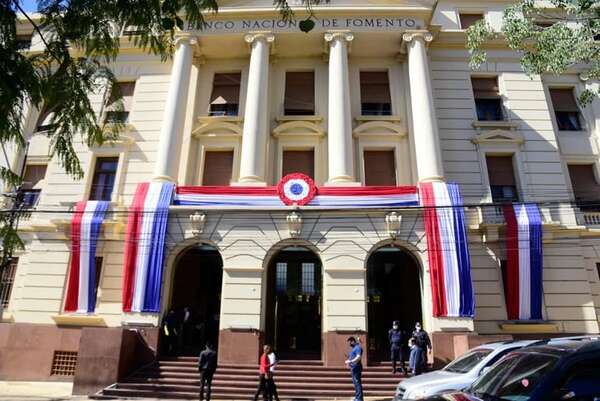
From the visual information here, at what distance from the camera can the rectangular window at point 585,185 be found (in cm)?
1816

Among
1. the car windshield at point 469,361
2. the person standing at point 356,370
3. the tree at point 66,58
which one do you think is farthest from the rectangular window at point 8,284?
the car windshield at point 469,361

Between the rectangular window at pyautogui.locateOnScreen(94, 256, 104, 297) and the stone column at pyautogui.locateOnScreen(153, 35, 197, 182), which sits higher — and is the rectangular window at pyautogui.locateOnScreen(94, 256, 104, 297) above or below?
below

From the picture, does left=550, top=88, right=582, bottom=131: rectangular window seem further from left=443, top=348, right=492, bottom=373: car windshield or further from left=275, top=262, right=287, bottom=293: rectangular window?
left=443, top=348, right=492, bottom=373: car windshield

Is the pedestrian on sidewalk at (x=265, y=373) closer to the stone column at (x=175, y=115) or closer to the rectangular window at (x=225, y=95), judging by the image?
the stone column at (x=175, y=115)

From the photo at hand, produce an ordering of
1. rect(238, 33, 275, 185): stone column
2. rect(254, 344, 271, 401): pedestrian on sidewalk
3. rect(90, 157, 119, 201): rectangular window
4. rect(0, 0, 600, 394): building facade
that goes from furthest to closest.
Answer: rect(90, 157, 119, 201): rectangular window < rect(238, 33, 275, 185): stone column < rect(0, 0, 600, 394): building facade < rect(254, 344, 271, 401): pedestrian on sidewalk

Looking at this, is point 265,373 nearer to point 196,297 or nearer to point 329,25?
point 196,297

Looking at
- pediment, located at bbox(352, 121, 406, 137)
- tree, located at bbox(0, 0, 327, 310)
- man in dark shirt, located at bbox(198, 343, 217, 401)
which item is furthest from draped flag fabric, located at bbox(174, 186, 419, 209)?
tree, located at bbox(0, 0, 327, 310)

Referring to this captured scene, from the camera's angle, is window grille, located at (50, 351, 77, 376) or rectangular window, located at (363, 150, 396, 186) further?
rectangular window, located at (363, 150, 396, 186)

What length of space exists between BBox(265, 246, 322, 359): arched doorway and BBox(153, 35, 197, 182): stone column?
5.87 meters

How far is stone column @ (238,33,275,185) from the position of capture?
1717 centimetres

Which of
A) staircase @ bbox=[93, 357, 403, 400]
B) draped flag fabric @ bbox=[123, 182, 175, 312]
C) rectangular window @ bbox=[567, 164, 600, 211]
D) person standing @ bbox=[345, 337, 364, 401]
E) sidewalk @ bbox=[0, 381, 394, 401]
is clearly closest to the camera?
person standing @ bbox=[345, 337, 364, 401]

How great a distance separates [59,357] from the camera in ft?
51.2

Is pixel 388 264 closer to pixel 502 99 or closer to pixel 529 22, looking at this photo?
pixel 502 99

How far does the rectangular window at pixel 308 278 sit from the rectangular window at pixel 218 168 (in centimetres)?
509
